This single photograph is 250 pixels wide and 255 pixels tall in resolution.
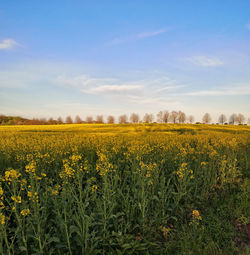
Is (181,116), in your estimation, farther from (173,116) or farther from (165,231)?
(165,231)

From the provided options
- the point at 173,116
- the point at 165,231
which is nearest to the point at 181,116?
the point at 173,116

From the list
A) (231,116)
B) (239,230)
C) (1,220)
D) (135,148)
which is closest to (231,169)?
(239,230)

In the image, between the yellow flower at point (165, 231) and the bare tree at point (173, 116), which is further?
the bare tree at point (173, 116)

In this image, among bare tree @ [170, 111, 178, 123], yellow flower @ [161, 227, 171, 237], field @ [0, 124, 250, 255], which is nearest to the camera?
field @ [0, 124, 250, 255]

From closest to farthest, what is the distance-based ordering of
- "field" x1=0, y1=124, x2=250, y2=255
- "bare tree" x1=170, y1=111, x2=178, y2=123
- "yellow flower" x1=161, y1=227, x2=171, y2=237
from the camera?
"field" x1=0, y1=124, x2=250, y2=255, "yellow flower" x1=161, y1=227, x2=171, y2=237, "bare tree" x1=170, y1=111, x2=178, y2=123

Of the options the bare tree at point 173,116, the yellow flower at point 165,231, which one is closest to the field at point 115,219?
the yellow flower at point 165,231

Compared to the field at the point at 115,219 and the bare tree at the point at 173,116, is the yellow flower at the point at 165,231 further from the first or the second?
the bare tree at the point at 173,116

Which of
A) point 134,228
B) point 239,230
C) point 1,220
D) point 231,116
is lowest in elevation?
point 239,230

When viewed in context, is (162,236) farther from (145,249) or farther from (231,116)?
(231,116)

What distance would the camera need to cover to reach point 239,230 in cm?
Answer: 430

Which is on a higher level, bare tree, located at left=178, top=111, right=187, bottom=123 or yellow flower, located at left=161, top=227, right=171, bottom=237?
bare tree, located at left=178, top=111, right=187, bottom=123

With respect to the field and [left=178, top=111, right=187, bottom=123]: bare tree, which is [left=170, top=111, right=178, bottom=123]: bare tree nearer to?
[left=178, top=111, right=187, bottom=123]: bare tree

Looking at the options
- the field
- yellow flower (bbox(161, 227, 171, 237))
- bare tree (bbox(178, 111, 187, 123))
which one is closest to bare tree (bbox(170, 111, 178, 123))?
bare tree (bbox(178, 111, 187, 123))

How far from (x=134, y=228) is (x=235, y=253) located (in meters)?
2.03
